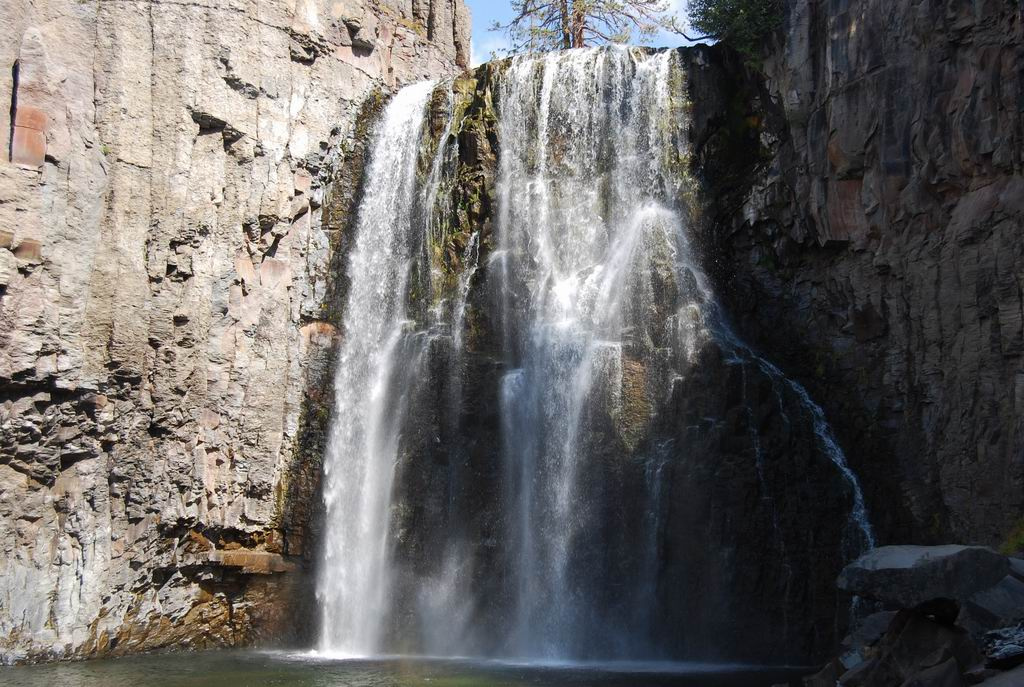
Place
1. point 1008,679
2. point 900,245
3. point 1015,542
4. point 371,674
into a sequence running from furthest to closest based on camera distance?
1. point 900,245
2. point 371,674
3. point 1015,542
4. point 1008,679

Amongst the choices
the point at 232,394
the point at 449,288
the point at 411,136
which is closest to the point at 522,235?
the point at 449,288

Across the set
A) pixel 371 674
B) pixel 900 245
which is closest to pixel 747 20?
pixel 900 245

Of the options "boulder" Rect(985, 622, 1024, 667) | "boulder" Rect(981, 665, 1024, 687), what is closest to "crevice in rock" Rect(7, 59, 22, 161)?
"boulder" Rect(985, 622, 1024, 667)

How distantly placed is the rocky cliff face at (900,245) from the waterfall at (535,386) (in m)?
0.82

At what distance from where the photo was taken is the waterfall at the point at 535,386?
55.0 feet

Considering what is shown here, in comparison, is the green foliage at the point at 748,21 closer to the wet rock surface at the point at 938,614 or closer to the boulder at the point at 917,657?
the wet rock surface at the point at 938,614

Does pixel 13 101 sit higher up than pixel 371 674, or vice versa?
pixel 13 101

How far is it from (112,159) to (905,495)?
14445mm

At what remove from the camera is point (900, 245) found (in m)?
16.5

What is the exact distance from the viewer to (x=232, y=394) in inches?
743

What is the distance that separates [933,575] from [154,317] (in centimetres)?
1350

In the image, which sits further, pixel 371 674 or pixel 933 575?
pixel 371 674

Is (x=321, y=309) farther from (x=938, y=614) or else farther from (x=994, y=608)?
(x=994, y=608)

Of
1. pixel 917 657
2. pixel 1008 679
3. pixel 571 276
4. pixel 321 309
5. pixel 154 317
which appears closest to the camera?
pixel 1008 679
